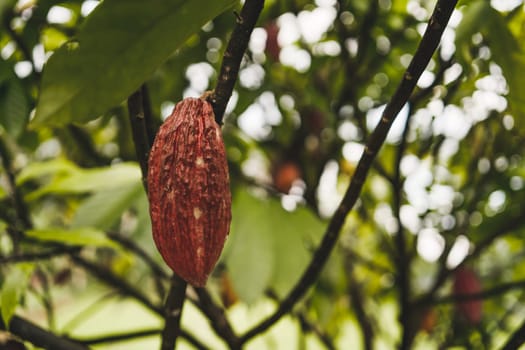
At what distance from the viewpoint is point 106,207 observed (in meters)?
0.87

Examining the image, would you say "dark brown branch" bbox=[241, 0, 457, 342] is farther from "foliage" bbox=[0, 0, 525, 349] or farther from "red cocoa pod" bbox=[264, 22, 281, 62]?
"red cocoa pod" bbox=[264, 22, 281, 62]

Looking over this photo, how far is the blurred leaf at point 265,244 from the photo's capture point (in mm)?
837

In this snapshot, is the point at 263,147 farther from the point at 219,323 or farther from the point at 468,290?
the point at 219,323

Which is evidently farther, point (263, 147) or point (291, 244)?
point (263, 147)

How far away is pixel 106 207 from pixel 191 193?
20.0 inches

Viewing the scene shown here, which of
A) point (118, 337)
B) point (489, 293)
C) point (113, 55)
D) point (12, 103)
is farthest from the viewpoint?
point (489, 293)

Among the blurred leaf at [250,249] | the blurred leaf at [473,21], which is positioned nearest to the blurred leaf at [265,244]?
the blurred leaf at [250,249]

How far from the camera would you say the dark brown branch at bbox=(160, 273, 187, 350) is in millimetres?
494

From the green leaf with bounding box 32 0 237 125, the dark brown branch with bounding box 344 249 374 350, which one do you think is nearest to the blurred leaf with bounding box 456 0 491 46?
the green leaf with bounding box 32 0 237 125

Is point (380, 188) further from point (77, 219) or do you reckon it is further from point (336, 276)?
point (77, 219)

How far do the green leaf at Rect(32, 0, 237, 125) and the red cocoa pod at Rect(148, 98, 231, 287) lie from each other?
1.8 inches

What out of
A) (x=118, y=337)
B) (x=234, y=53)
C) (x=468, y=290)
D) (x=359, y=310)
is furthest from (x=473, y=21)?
(x=359, y=310)

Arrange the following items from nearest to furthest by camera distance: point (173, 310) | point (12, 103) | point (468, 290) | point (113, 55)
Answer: point (113, 55), point (173, 310), point (12, 103), point (468, 290)

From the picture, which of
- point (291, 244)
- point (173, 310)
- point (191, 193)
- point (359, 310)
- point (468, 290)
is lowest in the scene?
point (359, 310)
